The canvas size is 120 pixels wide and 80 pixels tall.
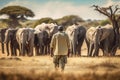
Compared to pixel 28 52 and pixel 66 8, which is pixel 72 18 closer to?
pixel 66 8

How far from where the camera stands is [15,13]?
34.5 m

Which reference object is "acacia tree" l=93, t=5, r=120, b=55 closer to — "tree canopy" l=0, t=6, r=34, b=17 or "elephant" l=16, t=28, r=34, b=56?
"elephant" l=16, t=28, r=34, b=56

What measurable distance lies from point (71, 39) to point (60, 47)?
406 inches

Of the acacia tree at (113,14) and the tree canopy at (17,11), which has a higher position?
the acacia tree at (113,14)

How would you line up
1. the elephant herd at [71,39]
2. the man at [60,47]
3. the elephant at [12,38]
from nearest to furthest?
the man at [60,47]
the elephant herd at [71,39]
the elephant at [12,38]

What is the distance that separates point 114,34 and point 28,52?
352cm

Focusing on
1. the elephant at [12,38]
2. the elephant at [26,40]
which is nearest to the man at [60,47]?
the elephant at [26,40]

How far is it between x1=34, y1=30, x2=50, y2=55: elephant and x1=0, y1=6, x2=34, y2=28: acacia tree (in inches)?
383

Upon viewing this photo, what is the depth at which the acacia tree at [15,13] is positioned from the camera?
34188 mm

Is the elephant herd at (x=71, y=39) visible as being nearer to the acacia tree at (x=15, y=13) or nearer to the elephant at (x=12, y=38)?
the elephant at (x=12, y=38)

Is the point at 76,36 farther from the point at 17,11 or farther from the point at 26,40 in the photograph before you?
the point at 17,11

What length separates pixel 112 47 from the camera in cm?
2239

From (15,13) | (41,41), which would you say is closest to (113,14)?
(41,41)

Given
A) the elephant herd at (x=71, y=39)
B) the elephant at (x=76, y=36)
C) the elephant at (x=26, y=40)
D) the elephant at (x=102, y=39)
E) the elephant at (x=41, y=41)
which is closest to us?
the elephant at (x=102, y=39)
